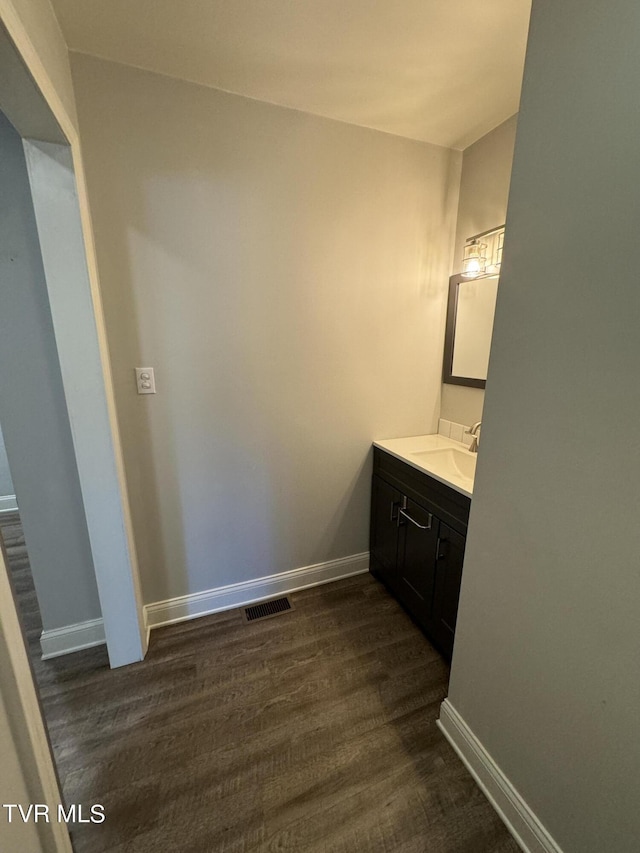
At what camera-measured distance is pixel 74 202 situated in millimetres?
1188

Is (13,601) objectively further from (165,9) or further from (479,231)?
(479,231)

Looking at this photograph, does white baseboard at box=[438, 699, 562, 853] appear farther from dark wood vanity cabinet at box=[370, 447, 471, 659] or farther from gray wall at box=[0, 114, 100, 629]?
gray wall at box=[0, 114, 100, 629]

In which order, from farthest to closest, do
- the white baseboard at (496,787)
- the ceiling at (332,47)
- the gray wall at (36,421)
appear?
1. the gray wall at (36,421)
2. the ceiling at (332,47)
3. the white baseboard at (496,787)

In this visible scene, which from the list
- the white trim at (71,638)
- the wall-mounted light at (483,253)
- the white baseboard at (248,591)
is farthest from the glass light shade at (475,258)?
the white trim at (71,638)

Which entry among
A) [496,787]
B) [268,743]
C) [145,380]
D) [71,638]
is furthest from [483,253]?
[71,638]

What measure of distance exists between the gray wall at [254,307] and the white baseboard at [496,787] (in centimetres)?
103

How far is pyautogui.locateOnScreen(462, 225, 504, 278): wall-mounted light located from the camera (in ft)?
5.65

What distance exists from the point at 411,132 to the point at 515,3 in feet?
2.19

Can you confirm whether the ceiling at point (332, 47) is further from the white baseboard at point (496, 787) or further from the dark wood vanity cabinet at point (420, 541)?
the white baseboard at point (496, 787)

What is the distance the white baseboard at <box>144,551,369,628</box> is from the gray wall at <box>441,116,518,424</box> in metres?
1.17

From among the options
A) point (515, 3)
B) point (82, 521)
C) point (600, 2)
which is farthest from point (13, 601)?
point (515, 3)

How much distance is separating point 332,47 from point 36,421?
6.16ft

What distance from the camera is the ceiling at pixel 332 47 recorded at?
3.65ft

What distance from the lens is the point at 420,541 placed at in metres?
1.68
